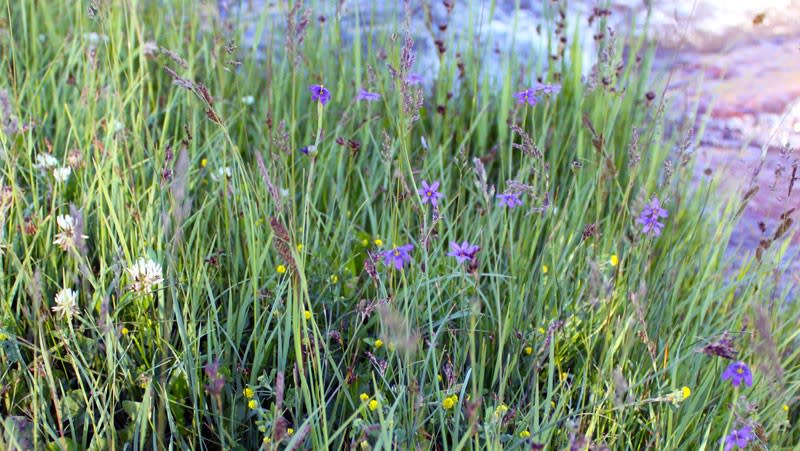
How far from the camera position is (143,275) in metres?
1.62

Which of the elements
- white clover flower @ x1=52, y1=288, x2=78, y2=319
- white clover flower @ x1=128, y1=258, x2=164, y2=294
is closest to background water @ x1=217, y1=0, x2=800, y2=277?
white clover flower @ x1=128, y1=258, x2=164, y2=294

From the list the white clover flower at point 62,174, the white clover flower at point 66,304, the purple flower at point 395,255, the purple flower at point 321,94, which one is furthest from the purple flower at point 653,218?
the white clover flower at point 62,174

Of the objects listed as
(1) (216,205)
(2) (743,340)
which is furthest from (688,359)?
(1) (216,205)

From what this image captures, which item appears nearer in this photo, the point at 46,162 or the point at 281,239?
the point at 281,239

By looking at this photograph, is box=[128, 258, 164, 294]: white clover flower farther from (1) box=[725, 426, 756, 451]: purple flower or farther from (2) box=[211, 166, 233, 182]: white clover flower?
(1) box=[725, 426, 756, 451]: purple flower

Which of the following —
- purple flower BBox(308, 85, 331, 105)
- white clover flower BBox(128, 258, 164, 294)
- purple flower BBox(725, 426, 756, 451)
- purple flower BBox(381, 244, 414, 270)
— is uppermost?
purple flower BBox(308, 85, 331, 105)

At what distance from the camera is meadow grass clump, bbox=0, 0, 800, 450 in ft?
4.51

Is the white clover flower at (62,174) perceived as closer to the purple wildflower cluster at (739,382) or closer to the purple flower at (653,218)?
the purple flower at (653,218)

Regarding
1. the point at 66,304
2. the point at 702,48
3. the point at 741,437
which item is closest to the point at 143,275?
the point at 66,304

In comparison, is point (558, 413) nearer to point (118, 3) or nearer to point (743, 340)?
point (743, 340)

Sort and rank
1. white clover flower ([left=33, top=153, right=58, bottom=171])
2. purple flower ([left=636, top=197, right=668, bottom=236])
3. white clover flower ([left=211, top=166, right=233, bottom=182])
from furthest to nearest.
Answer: white clover flower ([left=33, top=153, right=58, bottom=171]), white clover flower ([left=211, top=166, right=233, bottom=182]), purple flower ([left=636, top=197, right=668, bottom=236])

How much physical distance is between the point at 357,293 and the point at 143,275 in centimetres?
53

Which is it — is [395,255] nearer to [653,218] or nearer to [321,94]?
[321,94]

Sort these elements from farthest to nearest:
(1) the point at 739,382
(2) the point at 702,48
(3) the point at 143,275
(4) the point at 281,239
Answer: (2) the point at 702,48 → (3) the point at 143,275 → (1) the point at 739,382 → (4) the point at 281,239
